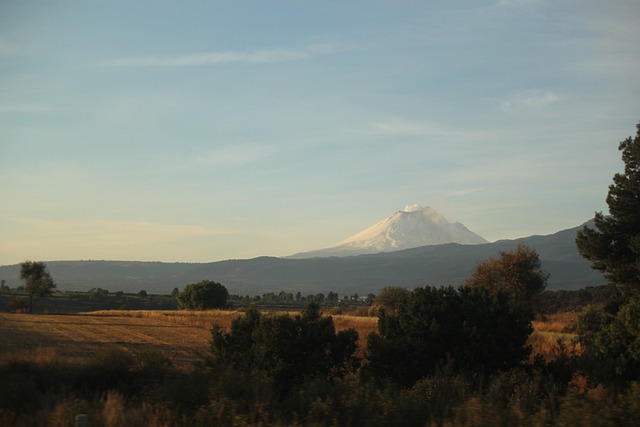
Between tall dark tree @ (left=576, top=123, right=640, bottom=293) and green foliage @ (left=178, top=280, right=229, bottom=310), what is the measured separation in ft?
191

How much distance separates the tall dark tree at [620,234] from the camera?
31500 mm

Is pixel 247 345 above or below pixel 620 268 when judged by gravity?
below

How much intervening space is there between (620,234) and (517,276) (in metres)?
18.0

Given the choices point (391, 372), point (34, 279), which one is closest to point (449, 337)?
point (391, 372)

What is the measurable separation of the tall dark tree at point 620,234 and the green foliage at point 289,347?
1777 centimetres

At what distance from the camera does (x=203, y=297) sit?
83250mm

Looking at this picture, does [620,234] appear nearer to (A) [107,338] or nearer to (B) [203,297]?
(A) [107,338]

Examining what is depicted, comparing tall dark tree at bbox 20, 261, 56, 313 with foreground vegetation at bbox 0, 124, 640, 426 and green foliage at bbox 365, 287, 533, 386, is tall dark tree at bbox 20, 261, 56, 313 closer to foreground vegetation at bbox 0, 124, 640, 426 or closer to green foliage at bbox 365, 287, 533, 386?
foreground vegetation at bbox 0, 124, 640, 426

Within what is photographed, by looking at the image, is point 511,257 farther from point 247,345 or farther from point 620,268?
point 247,345

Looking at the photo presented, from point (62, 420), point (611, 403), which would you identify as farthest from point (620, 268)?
point (62, 420)

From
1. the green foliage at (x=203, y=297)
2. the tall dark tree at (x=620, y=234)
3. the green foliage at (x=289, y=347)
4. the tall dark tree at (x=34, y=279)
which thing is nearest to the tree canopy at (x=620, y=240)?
the tall dark tree at (x=620, y=234)

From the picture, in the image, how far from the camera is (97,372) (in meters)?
15.5

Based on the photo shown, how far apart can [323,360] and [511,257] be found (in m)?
34.9

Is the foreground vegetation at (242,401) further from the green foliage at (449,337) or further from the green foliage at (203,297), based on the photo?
the green foliage at (203,297)
